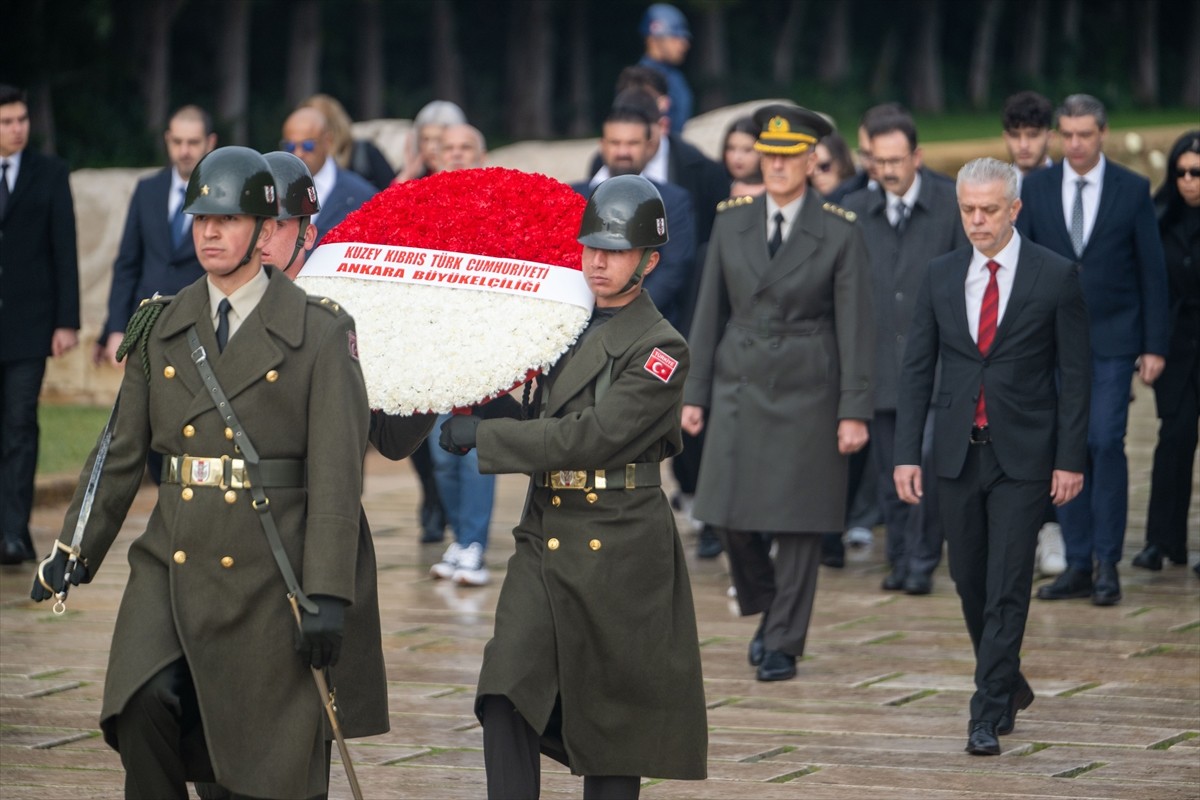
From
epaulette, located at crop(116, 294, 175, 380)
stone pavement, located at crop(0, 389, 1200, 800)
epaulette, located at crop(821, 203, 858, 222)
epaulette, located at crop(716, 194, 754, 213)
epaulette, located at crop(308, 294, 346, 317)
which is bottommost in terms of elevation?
stone pavement, located at crop(0, 389, 1200, 800)

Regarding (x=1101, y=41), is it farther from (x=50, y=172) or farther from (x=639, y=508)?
(x=639, y=508)

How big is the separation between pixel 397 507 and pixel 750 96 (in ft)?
88.7

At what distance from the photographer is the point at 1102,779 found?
20.4 feet

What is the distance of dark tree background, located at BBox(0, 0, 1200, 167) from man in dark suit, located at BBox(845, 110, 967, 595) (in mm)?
14973

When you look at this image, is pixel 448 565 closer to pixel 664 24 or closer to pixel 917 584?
pixel 917 584

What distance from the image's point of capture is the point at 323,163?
9938 millimetres

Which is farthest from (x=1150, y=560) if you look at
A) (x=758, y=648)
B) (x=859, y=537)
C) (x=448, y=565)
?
(x=448, y=565)

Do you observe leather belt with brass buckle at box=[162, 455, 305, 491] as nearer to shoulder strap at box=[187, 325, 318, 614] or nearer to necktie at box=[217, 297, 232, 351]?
shoulder strap at box=[187, 325, 318, 614]

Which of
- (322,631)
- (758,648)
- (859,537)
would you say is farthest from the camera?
(859,537)

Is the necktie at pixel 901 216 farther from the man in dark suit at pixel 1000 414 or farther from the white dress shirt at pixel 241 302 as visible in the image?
the white dress shirt at pixel 241 302

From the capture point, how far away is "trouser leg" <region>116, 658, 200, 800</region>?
184 inches

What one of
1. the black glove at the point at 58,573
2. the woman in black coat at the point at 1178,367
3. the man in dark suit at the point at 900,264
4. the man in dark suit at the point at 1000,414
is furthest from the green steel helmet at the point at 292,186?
the woman in black coat at the point at 1178,367

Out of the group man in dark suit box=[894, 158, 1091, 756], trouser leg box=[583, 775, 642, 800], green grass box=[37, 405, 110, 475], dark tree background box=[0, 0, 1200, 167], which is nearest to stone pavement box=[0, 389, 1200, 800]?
man in dark suit box=[894, 158, 1091, 756]

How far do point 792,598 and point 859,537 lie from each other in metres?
3.23
